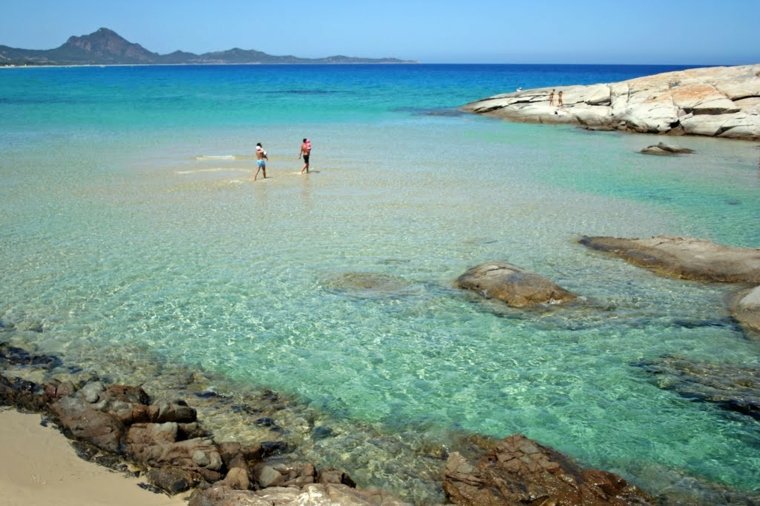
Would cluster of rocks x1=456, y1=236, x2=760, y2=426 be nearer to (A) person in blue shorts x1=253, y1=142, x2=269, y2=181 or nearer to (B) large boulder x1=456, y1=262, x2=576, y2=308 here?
(B) large boulder x1=456, y1=262, x2=576, y2=308

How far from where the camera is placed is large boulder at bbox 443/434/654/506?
6938 millimetres

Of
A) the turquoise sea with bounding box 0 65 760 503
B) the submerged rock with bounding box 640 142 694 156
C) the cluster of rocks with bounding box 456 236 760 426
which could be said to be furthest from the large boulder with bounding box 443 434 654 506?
the submerged rock with bounding box 640 142 694 156

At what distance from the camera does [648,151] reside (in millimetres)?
34062

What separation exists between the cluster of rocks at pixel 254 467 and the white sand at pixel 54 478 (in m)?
0.15

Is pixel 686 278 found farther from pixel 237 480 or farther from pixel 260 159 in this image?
pixel 260 159

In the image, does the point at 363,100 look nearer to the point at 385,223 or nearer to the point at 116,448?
the point at 385,223

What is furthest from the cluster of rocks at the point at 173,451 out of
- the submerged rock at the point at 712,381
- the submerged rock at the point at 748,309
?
the submerged rock at the point at 748,309

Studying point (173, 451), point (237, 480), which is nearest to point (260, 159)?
point (173, 451)

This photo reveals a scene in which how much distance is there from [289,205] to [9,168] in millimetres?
13364

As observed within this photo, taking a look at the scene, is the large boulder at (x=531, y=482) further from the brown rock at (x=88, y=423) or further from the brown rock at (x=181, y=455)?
the brown rock at (x=88, y=423)

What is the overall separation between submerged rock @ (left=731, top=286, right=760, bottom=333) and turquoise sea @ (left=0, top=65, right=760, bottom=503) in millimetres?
341

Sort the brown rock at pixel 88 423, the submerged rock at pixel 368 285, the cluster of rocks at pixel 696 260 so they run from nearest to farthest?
the brown rock at pixel 88 423 → the submerged rock at pixel 368 285 → the cluster of rocks at pixel 696 260

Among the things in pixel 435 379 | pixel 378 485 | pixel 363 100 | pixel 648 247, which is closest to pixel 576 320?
pixel 435 379

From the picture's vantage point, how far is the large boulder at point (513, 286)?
42.1 ft
